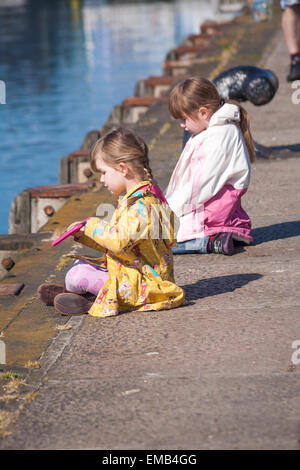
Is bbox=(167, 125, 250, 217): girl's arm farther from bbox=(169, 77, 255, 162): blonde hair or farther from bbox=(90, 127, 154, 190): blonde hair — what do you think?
bbox=(90, 127, 154, 190): blonde hair

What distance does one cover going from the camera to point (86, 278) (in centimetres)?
411

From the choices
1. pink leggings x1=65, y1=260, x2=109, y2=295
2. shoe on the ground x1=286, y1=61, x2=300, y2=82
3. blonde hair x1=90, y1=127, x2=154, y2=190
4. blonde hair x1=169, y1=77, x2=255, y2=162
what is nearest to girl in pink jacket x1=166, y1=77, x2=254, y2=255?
blonde hair x1=169, y1=77, x2=255, y2=162

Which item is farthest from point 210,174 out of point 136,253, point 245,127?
point 136,253

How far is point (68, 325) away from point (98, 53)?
25247 millimetres

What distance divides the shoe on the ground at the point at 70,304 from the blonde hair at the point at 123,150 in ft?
2.01

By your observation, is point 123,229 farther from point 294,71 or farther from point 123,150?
point 294,71

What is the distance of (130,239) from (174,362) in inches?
26.3

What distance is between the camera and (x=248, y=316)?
3852 millimetres

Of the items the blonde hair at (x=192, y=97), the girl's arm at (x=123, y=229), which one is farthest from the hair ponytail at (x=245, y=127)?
the girl's arm at (x=123, y=229)

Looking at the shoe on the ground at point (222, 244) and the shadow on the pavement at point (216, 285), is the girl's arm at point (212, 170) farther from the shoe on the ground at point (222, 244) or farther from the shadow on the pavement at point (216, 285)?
the shadow on the pavement at point (216, 285)

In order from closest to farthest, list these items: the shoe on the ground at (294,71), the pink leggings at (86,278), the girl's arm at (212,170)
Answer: the pink leggings at (86,278), the girl's arm at (212,170), the shoe on the ground at (294,71)

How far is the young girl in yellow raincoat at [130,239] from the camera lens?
12.7ft

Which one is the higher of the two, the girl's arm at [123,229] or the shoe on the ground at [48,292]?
the girl's arm at [123,229]
